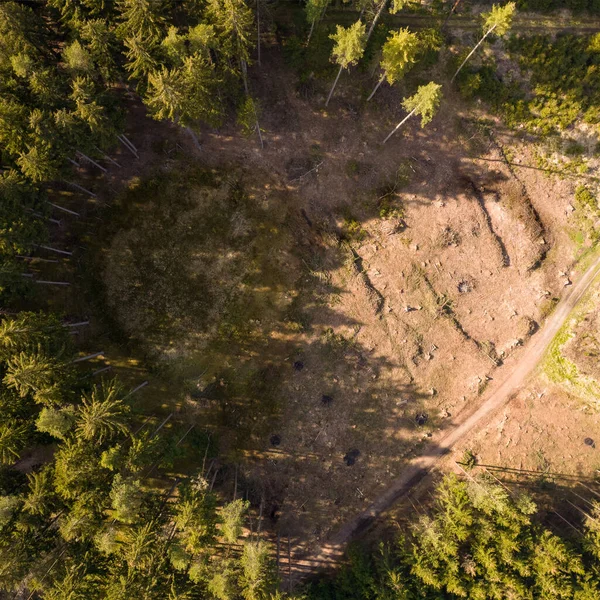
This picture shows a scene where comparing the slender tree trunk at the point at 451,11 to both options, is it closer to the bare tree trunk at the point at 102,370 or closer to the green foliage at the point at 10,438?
the bare tree trunk at the point at 102,370

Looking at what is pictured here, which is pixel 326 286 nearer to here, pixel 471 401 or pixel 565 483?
pixel 471 401

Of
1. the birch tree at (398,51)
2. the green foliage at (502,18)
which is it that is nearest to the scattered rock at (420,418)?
the birch tree at (398,51)

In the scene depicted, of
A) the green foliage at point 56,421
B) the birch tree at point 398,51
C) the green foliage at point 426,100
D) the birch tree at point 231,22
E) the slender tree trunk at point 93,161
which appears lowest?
the green foliage at point 56,421

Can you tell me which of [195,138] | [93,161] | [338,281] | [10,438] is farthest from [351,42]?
[10,438]

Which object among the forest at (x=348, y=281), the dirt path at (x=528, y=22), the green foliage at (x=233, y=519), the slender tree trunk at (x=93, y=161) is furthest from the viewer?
the dirt path at (x=528, y=22)

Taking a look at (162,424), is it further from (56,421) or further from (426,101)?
(426,101)

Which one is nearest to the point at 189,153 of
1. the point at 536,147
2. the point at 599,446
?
the point at 536,147

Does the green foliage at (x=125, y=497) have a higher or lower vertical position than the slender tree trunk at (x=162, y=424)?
higher
